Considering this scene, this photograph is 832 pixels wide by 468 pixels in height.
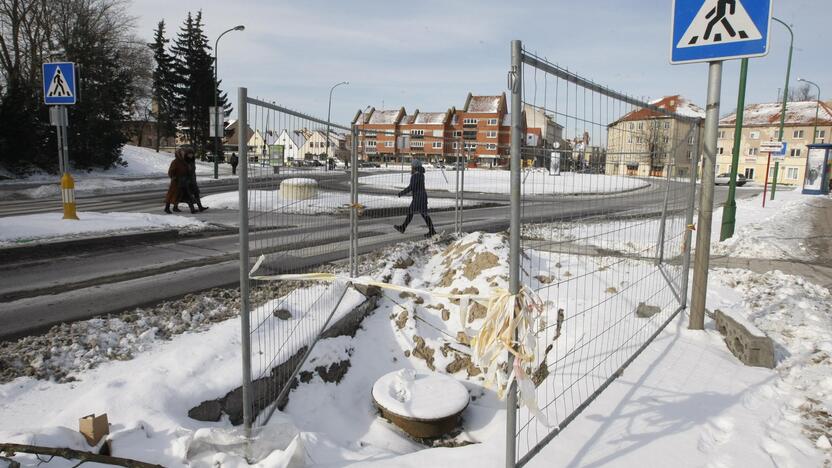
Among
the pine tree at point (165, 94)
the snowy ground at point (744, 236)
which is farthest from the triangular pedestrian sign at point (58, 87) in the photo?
the pine tree at point (165, 94)

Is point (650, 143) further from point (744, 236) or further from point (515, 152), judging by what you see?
point (744, 236)

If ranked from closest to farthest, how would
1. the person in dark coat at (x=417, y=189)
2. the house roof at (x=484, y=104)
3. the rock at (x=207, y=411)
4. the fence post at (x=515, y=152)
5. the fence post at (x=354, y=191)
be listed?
the fence post at (x=515, y=152) → the rock at (x=207, y=411) → the fence post at (x=354, y=191) → the person in dark coat at (x=417, y=189) → the house roof at (x=484, y=104)

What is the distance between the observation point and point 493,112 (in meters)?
78.8

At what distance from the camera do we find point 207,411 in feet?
11.6

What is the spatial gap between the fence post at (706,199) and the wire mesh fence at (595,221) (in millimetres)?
355

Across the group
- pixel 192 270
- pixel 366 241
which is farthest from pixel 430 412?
pixel 366 241

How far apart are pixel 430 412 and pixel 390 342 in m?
1.54

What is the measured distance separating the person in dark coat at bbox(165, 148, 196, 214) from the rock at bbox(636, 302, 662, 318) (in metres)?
11.8

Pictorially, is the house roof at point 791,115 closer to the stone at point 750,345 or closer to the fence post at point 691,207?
the fence post at point 691,207

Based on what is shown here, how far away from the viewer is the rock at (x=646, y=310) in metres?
5.14

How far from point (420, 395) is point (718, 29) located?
4.11m

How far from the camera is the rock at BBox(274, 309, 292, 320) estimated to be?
15.2ft

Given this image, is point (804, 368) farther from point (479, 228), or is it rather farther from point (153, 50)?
point (153, 50)

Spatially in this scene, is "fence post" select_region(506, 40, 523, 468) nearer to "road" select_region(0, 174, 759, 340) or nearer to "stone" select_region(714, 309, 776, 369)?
"road" select_region(0, 174, 759, 340)
